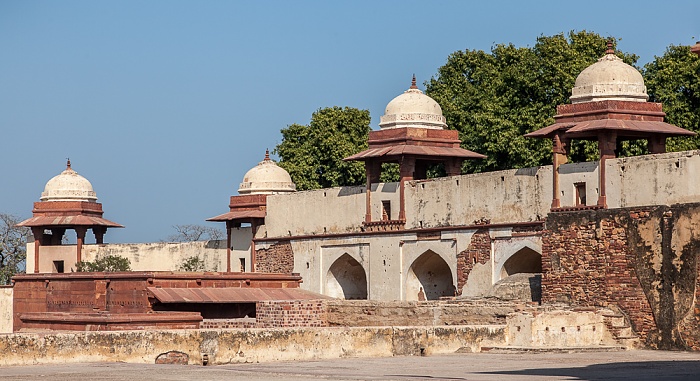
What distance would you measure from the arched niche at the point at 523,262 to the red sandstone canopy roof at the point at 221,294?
3972mm

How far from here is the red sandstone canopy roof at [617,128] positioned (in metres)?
25.1

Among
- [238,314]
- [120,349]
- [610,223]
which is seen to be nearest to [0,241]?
[238,314]

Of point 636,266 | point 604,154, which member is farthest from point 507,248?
point 636,266

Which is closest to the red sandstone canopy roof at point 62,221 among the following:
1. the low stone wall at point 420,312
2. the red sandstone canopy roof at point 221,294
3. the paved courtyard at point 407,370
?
the red sandstone canopy roof at point 221,294

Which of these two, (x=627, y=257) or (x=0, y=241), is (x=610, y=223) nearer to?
(x=627, y=257)

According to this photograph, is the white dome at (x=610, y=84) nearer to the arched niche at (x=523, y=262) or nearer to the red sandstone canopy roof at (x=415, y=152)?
the arched niche at (x=523, y=262)

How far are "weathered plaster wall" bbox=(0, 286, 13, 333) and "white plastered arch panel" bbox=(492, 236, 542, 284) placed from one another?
11021 millimetres

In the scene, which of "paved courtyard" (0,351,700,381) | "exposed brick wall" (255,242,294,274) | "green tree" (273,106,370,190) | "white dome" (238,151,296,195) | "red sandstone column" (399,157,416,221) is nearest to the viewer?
"paved courtyard" (0,351,700,381)

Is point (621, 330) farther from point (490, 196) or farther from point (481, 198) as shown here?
point (481, 198)

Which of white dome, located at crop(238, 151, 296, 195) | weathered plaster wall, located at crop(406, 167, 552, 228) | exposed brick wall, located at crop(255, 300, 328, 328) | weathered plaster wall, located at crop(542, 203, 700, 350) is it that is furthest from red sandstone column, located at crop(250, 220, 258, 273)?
exposed brick wall, located at crop(255, 300, 328, 328)

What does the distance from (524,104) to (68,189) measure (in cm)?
1286

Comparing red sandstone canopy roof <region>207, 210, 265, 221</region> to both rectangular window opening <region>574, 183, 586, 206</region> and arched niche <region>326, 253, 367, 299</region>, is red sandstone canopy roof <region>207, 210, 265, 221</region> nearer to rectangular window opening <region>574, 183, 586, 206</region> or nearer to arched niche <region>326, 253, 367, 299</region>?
arched niche <region>326, 253, 367, 299</region>

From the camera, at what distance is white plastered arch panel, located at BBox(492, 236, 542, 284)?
86.9 feet

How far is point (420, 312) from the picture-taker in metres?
19.5
